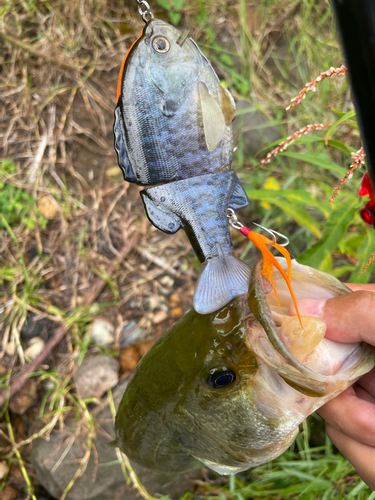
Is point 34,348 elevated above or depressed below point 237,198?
below

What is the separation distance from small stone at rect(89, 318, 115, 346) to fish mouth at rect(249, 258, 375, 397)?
1.95 metres

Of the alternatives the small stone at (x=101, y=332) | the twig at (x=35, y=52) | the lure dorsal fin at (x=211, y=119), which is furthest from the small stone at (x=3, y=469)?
the twig at (x=35, y=52)

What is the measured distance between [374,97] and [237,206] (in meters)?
0.60

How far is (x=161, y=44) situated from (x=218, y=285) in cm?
78

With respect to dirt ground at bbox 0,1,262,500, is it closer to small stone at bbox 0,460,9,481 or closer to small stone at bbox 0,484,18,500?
small stone at bbox 0,460,9,481

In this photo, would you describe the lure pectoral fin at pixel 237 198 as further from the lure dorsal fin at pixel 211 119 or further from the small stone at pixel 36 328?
the small stone at pixel 36 328

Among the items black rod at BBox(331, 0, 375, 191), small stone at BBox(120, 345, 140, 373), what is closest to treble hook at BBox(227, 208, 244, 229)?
black rod at BBox(331, 0, 375, 191)

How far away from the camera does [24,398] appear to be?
2756mm

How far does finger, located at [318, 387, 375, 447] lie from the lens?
4.09 feet

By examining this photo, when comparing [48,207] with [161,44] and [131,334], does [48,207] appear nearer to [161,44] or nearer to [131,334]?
[131,334]

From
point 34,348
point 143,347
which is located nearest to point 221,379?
point 143,347

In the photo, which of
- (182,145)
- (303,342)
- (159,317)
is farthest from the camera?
(159,317)

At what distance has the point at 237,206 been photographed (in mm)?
1259

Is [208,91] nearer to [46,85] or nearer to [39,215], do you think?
[39,215]
